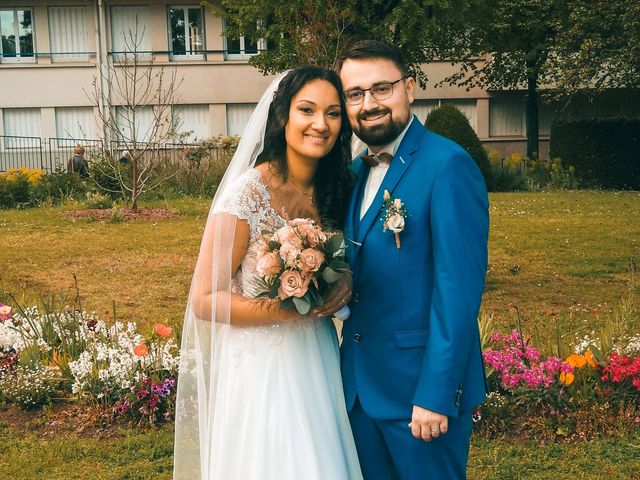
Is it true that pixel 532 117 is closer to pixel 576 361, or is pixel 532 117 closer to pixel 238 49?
pixel 238 49

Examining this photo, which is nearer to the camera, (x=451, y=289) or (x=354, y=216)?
(x=451, y=289)

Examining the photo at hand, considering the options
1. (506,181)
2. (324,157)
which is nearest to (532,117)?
(506,181)

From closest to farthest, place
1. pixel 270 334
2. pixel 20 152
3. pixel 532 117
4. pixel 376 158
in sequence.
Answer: pixel 376 158, pixel 270 334, pixel 532 117, pixel 20 152

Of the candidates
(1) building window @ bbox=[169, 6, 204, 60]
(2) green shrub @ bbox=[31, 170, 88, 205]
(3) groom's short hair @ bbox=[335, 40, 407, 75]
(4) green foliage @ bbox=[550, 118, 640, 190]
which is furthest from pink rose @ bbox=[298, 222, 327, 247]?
(1) building window @ bbox=[169, 6, 204, 60]

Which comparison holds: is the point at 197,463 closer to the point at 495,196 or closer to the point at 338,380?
the point at 338,380

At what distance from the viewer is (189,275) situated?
11305 millimetres

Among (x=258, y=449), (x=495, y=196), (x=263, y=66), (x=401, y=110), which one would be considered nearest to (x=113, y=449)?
(x=258, y=449)

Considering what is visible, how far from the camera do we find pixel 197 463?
12.4 ft

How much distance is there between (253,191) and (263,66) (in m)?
20.9

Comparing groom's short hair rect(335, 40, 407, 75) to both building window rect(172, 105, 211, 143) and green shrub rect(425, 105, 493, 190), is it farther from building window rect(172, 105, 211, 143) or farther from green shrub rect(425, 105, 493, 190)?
building window rect(172, 105, 211, 143)

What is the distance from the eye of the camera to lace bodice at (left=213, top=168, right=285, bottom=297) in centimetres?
357

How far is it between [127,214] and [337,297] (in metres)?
13.7

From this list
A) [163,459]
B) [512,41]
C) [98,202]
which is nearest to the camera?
[163,459]

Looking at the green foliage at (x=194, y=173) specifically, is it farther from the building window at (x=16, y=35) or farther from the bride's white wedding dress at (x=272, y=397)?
the bride's white wedding dress at (x=272, y=397)
